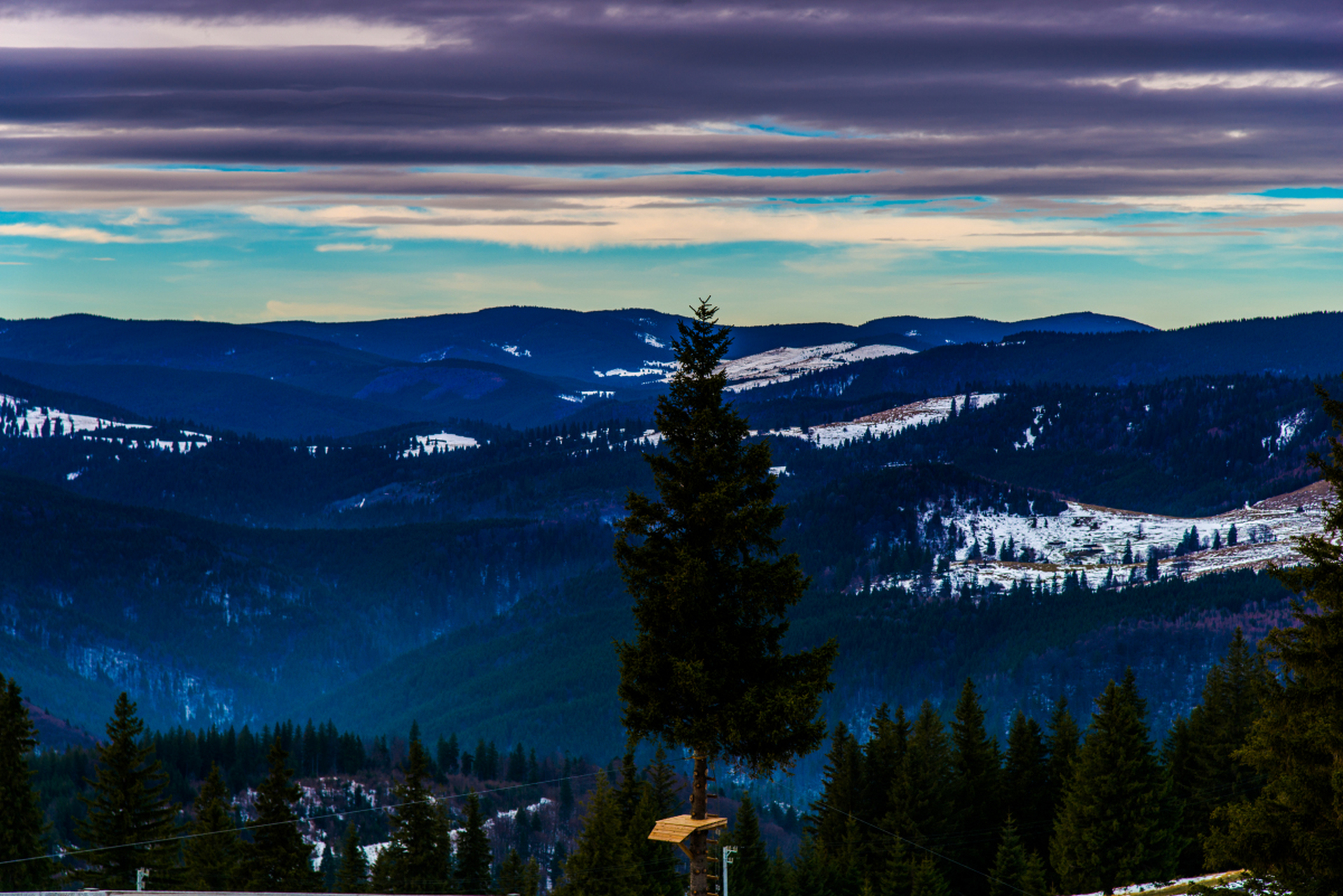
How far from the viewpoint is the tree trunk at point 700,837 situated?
37219 mm

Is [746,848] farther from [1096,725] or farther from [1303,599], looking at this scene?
[1303,599]

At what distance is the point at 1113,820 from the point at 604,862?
30629mm

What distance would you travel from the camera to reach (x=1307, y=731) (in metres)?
36.9

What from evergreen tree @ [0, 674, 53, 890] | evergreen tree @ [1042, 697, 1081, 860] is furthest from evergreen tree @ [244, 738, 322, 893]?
evergreen tree @ [1042, 697, 1081, 860]

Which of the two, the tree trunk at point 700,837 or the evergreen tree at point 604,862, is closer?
the tree trunk at point 700,837

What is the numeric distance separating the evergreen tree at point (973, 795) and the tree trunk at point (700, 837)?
60083 mm

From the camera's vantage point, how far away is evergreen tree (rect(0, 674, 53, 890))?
7419 centimetres

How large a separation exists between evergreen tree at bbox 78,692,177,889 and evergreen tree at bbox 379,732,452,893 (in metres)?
16.3

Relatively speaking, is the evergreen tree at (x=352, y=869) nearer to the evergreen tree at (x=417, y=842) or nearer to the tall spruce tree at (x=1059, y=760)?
the evergreen tree at (x=417, y=842)

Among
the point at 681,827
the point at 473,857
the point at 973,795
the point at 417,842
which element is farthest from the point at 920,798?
the point at 681,827

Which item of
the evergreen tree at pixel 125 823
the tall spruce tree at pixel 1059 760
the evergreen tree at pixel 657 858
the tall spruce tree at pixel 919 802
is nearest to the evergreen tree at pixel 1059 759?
the tall spruce tree at pixel 1059 760

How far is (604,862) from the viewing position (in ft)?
250

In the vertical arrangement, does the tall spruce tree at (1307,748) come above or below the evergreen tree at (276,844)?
above

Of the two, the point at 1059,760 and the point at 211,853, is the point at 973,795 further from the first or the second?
the point at 211,853
